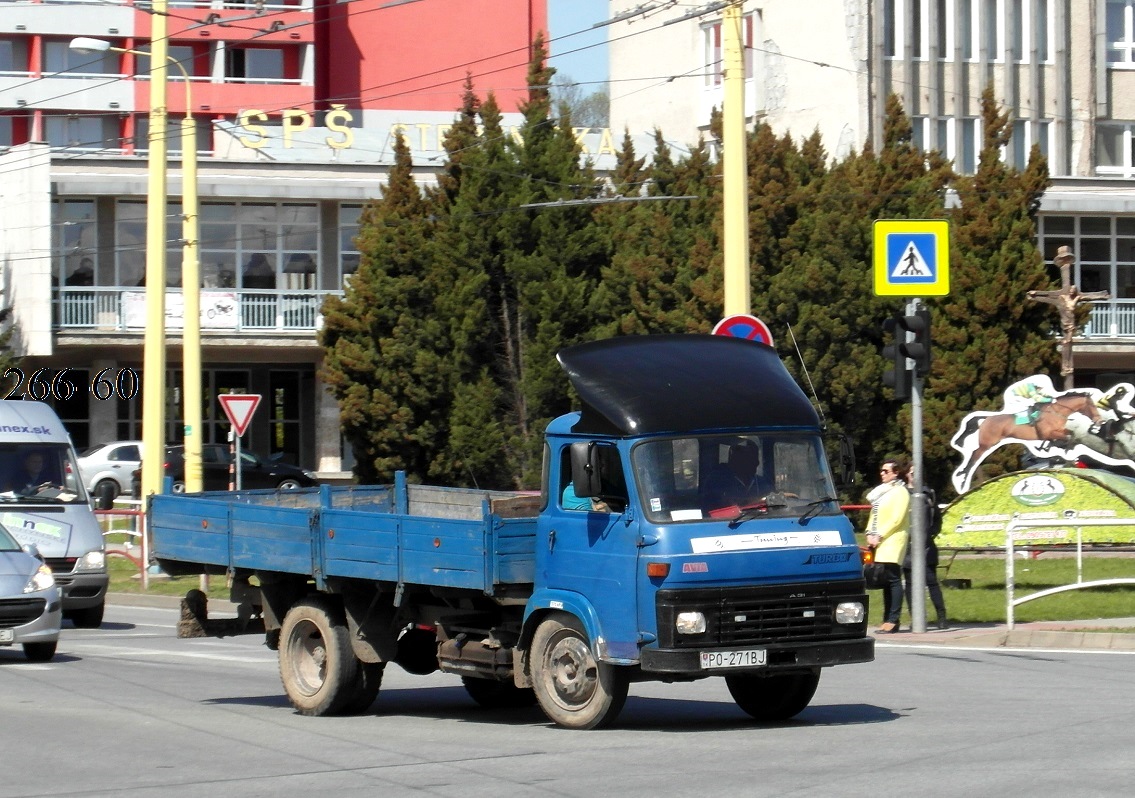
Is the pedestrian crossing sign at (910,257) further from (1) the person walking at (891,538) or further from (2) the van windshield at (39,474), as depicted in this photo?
(2) the van windshield at (39,474)

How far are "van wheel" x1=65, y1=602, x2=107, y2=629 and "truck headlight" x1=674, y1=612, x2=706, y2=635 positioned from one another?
1188cm

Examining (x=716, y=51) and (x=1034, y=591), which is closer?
(x=1034, y=591)

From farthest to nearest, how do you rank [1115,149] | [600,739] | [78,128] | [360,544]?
[78,128], [1115,149], [360,544], [600,739]

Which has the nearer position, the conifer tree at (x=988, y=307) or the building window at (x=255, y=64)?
the conifer tree at (x=988, y=307)

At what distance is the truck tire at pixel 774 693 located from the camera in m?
11.7

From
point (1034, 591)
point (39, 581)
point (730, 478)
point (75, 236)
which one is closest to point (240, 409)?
point (39, 581)

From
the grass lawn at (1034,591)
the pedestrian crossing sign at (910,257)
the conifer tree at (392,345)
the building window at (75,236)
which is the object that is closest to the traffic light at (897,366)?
the pedestrian crossing sign at (910,257)

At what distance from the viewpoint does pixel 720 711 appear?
12.7 metres

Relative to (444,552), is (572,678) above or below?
below

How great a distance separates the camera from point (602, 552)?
1102cm

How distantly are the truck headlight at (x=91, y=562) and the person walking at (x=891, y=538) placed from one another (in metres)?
8.77

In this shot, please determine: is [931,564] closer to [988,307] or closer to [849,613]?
[849,613]

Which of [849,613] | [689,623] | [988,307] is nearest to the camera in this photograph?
[689,623]

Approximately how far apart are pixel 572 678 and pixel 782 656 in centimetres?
133
